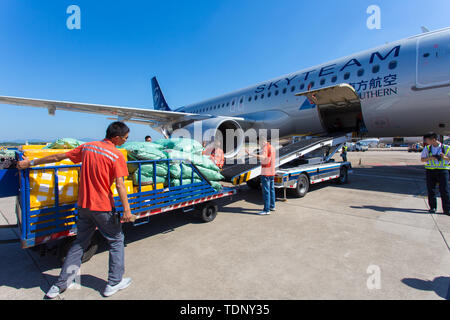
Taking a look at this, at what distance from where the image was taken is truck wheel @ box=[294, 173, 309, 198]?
628 centimetres

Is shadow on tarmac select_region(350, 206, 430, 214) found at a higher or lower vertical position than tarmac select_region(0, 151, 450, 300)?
higher

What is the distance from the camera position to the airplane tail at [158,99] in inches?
891

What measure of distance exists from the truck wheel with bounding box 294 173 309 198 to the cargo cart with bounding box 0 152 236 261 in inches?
105

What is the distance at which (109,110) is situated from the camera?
977 cm

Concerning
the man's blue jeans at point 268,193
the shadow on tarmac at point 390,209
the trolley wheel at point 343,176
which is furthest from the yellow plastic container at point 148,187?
the trolley wheel at point 343,176

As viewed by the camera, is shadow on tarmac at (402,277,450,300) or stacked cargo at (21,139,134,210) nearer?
shadow on tarmac at (402,277,450,300)

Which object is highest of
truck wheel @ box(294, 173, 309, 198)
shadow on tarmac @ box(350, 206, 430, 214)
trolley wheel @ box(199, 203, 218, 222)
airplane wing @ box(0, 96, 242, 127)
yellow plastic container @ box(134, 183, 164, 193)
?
airplane wing @ box(0, 96, 242, 127)

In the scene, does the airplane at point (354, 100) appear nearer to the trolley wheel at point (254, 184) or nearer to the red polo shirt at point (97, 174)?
the trolley wheel at point (254, 184)

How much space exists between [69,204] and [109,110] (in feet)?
26.2

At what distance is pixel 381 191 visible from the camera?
7.01 m

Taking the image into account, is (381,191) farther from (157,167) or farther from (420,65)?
(157,167)

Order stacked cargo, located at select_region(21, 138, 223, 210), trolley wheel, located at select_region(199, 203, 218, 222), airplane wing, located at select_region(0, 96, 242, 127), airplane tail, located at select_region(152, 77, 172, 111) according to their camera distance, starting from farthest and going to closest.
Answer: airplane tail, located at select_region(152, 77, 172, 111)
airplane wing, located at select_region(0, 96, 242, 127)
trolley wheel, located at select_region(199, 203, 218, 222)
stacked cargo, located at select_region(21, 138, 223, 210)

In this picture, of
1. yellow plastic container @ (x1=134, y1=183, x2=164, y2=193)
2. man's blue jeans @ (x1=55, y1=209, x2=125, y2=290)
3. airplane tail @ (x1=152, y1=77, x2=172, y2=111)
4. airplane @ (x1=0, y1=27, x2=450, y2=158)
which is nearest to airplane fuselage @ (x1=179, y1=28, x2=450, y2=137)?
airplane @ (x1=0, y1=27, x2=450, y2=158)

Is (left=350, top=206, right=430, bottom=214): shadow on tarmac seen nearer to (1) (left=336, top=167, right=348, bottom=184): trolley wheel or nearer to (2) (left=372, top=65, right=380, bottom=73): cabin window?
(1) (left=336, top=167, right=348, bottom=184): trolley wheel
